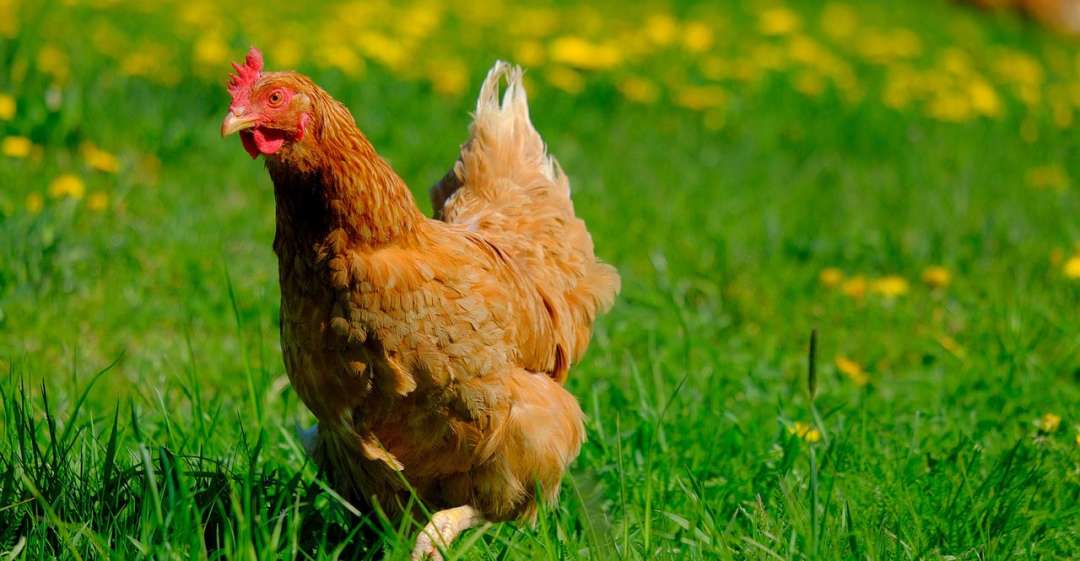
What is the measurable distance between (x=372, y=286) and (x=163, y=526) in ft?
2.05

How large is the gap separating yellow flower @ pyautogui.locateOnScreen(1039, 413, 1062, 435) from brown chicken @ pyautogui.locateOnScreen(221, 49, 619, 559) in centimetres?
134

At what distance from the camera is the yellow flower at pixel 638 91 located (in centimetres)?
674

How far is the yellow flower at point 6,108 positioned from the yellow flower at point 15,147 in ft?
0.32

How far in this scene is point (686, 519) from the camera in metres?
2.80

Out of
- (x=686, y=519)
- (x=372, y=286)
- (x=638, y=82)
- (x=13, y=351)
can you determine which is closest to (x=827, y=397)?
(x=686, y=519)

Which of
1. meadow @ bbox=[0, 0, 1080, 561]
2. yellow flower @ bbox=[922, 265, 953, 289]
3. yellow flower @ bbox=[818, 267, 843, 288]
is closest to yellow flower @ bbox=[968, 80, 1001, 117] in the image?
meadow @ bbox=[0, 0, 1080, 561]

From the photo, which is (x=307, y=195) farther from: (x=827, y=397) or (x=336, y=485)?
(x=827, y=397)

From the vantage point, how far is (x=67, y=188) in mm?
4355

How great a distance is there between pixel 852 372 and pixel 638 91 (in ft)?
10.6

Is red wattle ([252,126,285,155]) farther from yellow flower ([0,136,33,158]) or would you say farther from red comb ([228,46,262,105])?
yellow flower ([0,136,33,158])

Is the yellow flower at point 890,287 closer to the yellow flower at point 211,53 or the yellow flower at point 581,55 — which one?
the yellow flower at point 581,55

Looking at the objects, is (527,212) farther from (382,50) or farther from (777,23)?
(777,23)

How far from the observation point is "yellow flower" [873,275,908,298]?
14.6 feet

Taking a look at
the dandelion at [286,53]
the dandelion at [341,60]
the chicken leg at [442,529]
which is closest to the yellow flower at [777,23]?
the dandelion at [341,60]
